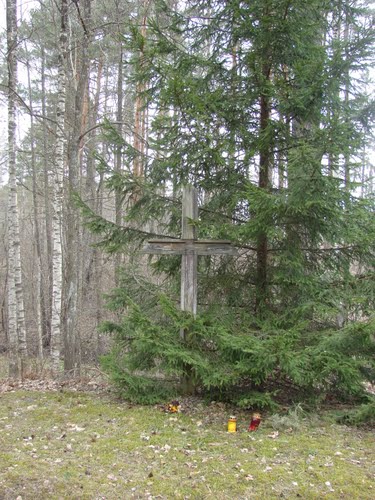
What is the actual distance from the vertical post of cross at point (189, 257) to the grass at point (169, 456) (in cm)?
147

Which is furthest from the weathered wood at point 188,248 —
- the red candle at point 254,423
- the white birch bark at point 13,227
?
the white birch bark at point 13,227

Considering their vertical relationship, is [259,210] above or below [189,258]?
above

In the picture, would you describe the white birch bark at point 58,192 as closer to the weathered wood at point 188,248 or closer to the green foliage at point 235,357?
the green foliage at point 235,357

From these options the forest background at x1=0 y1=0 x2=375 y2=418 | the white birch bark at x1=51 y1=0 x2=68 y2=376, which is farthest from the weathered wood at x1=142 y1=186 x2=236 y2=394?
the white birch bark at x1=51 y1=0 x2=68 y2=376

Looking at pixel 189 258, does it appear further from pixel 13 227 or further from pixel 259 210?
pixel 13 227

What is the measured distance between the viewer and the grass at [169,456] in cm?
345

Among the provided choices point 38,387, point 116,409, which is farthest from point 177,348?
point 38,387

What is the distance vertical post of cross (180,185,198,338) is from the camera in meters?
5.69

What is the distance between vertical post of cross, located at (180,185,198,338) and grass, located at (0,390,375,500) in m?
1.47

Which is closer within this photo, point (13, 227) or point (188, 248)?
point (188, 248)

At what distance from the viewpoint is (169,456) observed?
4105mm

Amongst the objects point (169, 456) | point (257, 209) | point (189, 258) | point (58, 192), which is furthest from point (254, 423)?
point (58, 192)

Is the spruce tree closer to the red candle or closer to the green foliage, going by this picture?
the green foliage

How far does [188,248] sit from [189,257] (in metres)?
0.13
